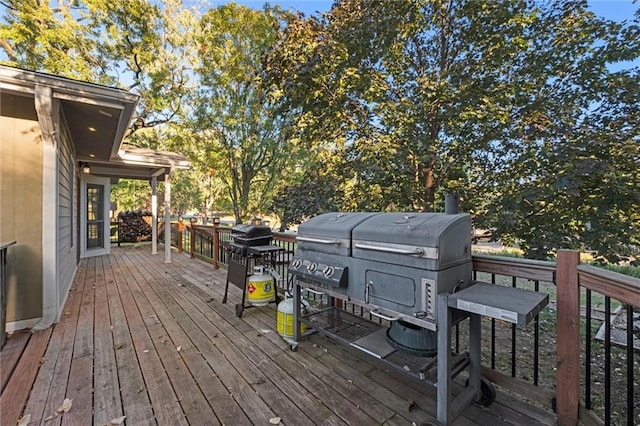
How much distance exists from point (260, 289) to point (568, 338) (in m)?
2.72

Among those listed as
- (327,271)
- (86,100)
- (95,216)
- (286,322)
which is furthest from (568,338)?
(95,216)

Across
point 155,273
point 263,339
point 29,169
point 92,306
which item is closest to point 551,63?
point 263,339

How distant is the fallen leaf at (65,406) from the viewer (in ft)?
5.96

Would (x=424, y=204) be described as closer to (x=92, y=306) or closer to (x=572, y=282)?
(x=572, y=282)

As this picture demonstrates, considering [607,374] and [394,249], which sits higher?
[394,249]

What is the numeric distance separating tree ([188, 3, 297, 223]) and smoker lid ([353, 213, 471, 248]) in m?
7.24

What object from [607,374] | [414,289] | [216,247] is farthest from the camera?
[216,247]

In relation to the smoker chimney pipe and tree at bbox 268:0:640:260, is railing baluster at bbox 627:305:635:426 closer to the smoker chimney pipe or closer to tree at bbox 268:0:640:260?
the smoker chimney pipe

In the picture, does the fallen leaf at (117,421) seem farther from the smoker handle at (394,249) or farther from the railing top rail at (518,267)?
the railing top rail at (518,267)

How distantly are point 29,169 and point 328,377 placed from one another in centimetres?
368

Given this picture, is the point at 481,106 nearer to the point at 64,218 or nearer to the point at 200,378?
the point at 200,378

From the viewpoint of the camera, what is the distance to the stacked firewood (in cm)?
1036

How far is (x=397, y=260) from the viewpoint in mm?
1761

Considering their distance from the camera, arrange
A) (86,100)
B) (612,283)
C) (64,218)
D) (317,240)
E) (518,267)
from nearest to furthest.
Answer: (612,283)
(518,267)
(317,240)
(86,100)
(64,218)
